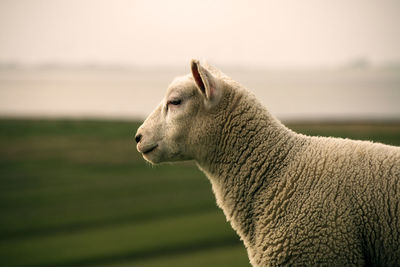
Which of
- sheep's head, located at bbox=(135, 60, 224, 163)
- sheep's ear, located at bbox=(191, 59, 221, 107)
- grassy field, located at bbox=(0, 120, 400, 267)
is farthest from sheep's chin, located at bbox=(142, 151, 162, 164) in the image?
grassy field, located at bbox=(0, 120, 400, 267)

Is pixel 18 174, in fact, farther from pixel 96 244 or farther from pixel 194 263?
pixel 194 263

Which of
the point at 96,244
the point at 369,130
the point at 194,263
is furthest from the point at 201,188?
the point at 369,130

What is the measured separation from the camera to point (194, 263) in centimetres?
1350

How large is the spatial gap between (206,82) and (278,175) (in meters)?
1.04

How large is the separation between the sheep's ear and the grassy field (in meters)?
9.23

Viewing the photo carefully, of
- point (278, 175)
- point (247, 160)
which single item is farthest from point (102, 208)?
A: point (278, 175)

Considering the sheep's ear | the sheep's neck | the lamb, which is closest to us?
the lamb

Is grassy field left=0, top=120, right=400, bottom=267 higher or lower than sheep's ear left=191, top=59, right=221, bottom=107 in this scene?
lower

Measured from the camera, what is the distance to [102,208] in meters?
20.4

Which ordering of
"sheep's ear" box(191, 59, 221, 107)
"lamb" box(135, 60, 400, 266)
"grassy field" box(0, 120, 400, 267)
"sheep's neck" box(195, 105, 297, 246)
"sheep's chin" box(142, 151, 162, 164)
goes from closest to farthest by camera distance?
"lamb" box(135, 60, 400, 266), "sheep's ear" box(191, 59, 221, 107), "sheep's neck" box(195, 105, 297, 246), "sheep's chin" box(142, 151, 162, 164), "grassy field" box(0, 120, 400, 267)

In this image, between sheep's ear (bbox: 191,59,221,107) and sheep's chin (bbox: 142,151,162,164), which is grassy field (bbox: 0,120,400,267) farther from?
sheep's ear (bbox: 191,59,221,107)

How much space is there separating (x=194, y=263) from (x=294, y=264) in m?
9.83

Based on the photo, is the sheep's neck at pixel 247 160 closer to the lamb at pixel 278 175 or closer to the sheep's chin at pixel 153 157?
the lamb at pixel 278 175

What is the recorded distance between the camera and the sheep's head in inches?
180
